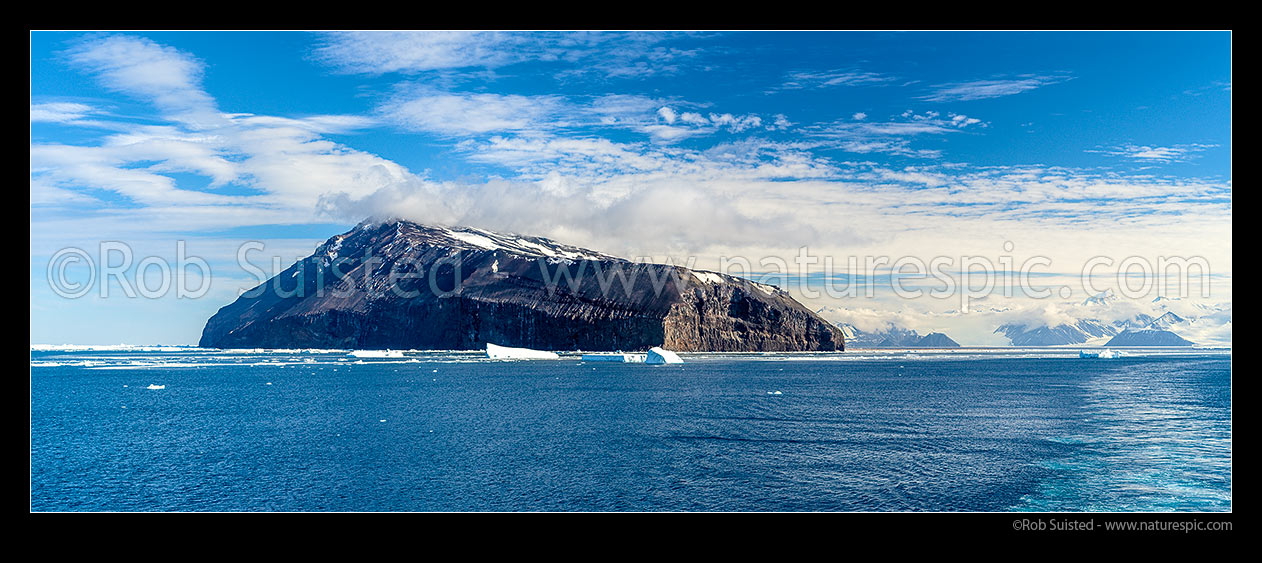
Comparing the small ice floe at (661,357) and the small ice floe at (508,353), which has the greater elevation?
the small ice floe at (661,357)

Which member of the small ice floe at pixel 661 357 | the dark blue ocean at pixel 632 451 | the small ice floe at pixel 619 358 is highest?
the dark blue ocean at pixel 632 451

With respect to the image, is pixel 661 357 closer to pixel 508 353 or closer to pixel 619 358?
pixel 619 358

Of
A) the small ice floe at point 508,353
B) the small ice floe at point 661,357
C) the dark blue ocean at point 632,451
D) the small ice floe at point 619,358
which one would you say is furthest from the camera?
the small ice floe at point 508,353

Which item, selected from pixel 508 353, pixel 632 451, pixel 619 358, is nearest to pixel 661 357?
pixel 619 358

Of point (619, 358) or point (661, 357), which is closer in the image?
point (661, 357)

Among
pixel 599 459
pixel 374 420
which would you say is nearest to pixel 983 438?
pixel 599 459

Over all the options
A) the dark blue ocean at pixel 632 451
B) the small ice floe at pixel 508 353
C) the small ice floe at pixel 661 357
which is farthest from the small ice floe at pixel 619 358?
the dark blue ocean at pixel 632 451

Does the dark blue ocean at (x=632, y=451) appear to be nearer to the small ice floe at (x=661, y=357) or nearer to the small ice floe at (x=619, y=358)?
the small ice floe at (x=661, y=357)

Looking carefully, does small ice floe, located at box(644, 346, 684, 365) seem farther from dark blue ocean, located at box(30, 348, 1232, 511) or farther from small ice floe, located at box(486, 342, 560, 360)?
dark blue ocean, located at box(30, 348, 1232, 511)

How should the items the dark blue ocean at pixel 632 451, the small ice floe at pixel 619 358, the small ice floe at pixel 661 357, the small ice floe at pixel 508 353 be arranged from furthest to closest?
the small ice floe at pixel 508 353 → the small ice floe at pixel 619 358 → the small ice floe at pixel 661 357 → the dark blue ocean at pixel 632 451

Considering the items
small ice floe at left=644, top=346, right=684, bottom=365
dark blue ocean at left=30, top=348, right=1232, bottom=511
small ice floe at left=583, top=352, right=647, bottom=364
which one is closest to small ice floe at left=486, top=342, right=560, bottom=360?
small ice floe at left=583, top=352, right=647, bottom=364
